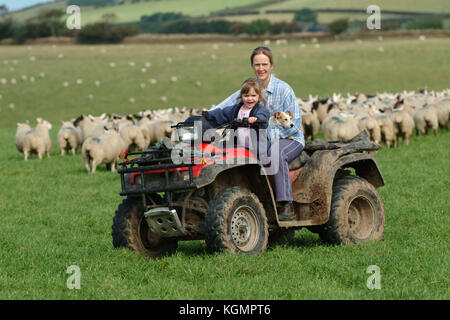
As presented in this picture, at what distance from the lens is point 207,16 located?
4242 inches

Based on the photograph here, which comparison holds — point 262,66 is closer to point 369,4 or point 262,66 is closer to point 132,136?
point 132,136

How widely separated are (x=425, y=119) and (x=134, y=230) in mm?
16631

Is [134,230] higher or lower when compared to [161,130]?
lower

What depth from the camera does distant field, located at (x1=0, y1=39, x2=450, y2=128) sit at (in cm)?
4588

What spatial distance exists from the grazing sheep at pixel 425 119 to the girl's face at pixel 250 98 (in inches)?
631

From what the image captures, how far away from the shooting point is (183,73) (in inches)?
2108

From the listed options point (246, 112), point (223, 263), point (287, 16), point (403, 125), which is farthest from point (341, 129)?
point (287, 16)

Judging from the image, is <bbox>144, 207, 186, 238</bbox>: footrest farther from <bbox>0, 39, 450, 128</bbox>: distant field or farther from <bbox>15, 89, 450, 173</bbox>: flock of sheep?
<bbox>0, 39, 450, 128</bbox>: distant field

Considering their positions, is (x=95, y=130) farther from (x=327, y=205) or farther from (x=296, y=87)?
(x=296, y=87)

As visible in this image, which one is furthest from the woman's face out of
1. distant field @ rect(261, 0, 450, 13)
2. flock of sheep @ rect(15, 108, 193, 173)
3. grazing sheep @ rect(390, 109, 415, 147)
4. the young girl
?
distant field @ rect(261, 0, 450, 13)

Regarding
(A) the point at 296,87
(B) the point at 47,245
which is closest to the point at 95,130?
(B) the point at 47,245

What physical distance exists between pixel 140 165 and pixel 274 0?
115 metres

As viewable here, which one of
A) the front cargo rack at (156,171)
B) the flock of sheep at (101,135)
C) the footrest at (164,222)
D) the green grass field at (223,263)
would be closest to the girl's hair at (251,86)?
the front cargo rack at (156,171)

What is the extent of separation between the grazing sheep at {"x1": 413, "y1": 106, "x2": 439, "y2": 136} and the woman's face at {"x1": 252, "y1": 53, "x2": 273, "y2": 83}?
15619 millimetres
